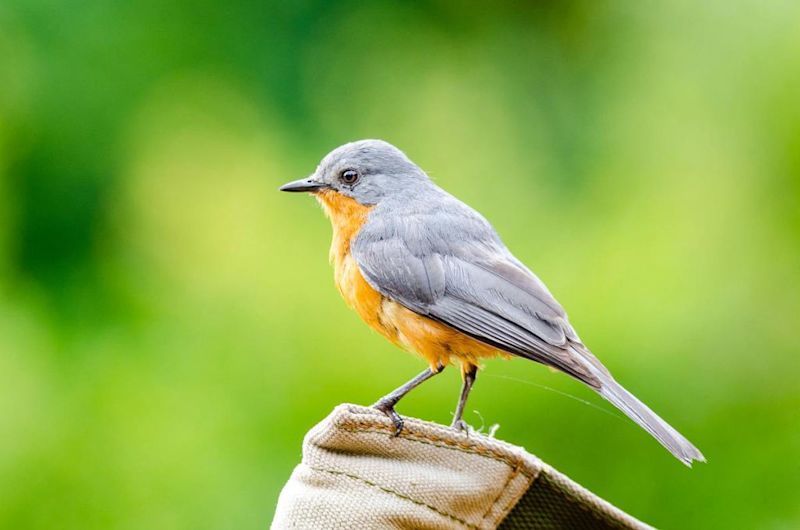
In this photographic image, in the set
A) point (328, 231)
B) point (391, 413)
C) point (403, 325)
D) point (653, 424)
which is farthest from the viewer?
point (328, 231)

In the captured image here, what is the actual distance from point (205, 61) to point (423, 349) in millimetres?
3789

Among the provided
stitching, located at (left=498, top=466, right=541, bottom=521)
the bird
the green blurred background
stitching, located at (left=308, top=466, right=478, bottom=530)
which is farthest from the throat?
stitching, located at (left=498, top=466, right=541, bottom=521)

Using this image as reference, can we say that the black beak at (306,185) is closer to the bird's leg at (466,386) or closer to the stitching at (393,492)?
the bird's leg at (466,386)

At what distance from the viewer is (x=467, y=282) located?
3402mm

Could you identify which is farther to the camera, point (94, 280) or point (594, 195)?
point (94, 280)

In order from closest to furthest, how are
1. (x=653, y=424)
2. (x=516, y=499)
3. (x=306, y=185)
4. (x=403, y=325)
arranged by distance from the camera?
(x=516, y=499) < (x=653, y=424) < (x=403, y=325) < (x=306, y=185)

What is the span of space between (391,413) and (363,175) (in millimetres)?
1195

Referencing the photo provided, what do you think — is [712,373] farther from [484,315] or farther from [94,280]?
[94,280]

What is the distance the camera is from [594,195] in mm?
5621

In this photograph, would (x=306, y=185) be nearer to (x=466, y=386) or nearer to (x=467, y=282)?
(x=467, y=282)

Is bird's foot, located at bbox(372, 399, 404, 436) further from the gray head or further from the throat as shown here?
the gray head

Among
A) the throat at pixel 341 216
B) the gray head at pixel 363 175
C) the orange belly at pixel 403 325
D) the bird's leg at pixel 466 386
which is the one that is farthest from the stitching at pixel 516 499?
the gray head at pixel 363 175

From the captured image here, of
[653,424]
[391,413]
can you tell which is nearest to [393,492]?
[391,413]

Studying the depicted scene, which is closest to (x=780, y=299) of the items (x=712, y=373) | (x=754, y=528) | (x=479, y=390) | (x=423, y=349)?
(x=712, y=373)
